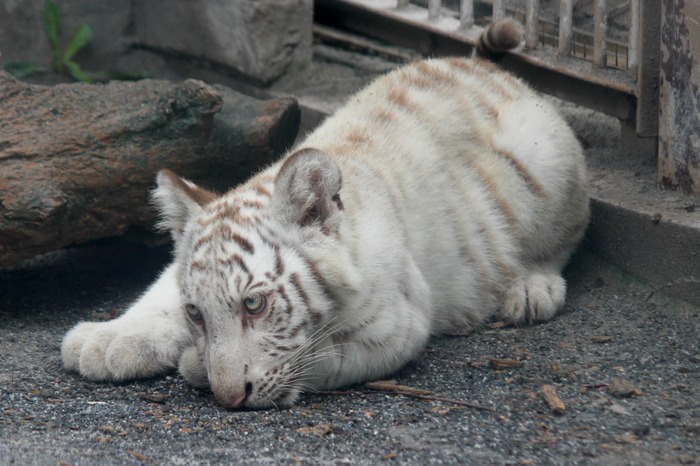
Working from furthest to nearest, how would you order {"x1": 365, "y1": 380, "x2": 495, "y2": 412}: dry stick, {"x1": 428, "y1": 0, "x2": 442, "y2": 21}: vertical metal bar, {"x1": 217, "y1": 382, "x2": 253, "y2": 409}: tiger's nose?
{"x1": 428, "y1": 0, "x2": 442, "y2": 21}: vertical metal bar < {"x1": 365, "y1": 380, "x2": 495, "y2": 412}: dry stick < {"x1": 217, "y1": 382, "x2": 253, "y2": 409}: tiger's nose

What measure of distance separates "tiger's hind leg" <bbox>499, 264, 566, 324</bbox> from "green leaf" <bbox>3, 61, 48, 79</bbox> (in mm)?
3958

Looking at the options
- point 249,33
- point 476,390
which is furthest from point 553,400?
point 249,33

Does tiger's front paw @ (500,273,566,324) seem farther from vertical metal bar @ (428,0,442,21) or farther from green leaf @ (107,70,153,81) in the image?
green leaf @ (107,70,153,81)

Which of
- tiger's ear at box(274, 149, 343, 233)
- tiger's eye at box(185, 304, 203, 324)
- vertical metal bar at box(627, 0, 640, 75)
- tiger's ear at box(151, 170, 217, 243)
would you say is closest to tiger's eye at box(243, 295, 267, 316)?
tiger's eye at box(185, 304, 203, 324)

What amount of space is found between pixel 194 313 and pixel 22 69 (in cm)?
401

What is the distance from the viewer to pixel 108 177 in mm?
4566

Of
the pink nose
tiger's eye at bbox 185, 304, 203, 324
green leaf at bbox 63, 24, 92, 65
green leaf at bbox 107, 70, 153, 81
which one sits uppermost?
tiger's eye at bbox 185, 304, 203, 324

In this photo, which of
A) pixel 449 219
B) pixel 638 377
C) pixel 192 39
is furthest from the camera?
pixel 192 39

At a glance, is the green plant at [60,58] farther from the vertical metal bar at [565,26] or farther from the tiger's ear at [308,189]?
the tiger's ear at [308,189]

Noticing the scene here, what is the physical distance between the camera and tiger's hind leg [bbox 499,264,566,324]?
174 inches

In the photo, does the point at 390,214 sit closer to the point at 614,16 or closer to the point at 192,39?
the point at 614,16

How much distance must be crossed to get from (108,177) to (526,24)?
2.39 meters

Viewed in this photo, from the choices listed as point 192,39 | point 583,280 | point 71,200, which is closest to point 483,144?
point 583,280

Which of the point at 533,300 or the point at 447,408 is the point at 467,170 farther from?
the point at 447,408
